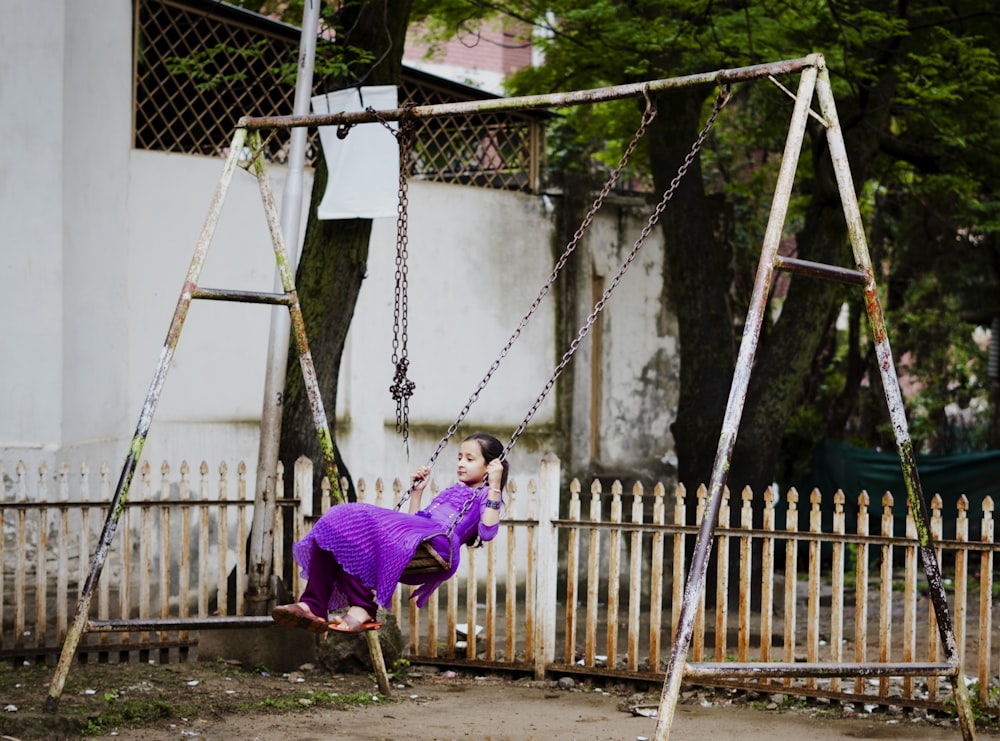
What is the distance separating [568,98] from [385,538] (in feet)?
6.47

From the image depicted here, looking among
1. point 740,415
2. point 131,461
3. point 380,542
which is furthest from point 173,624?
point 740,415

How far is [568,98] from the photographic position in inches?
205

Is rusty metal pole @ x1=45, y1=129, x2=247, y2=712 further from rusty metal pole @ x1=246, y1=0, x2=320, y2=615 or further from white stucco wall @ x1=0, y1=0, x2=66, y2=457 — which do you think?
white stucco wall @ x1=0, y1=0, x2=66, y2=457

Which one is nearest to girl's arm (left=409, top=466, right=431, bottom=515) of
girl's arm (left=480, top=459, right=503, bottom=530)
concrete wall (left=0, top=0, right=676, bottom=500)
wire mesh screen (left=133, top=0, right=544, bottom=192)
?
girl's arm (left=480, top=459, right=503, bottom=530)

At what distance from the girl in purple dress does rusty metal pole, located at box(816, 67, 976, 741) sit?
1582 millimetres

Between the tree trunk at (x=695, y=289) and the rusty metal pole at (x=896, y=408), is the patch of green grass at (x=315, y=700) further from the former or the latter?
the tree trunk at (x=695, y=289)

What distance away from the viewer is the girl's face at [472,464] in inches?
212

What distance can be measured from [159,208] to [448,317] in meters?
2.74

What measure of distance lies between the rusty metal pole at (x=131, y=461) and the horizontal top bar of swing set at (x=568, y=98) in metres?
0.40

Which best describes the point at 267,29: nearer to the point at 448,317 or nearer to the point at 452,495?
the point at 448,317

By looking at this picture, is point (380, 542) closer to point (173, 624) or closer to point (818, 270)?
point (173, 624)

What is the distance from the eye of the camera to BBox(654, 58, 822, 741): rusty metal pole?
415cm

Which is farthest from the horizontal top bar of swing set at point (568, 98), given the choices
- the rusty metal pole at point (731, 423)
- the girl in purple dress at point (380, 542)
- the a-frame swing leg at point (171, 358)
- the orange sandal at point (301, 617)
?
the orange sandal at point (301, 617)

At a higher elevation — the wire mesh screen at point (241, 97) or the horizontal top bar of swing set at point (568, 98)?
the wire mesh screen at point (241, 97)
